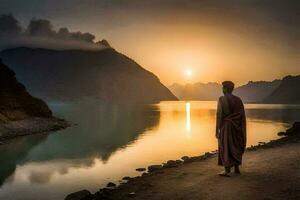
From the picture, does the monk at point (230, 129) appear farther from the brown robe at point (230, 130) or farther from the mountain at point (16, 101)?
the mountain at point (16, 101)

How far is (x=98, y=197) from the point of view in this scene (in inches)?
613

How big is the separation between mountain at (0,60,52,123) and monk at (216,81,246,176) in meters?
49.1

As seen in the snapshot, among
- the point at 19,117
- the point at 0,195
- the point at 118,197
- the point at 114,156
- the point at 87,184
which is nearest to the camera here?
the point at 118,197

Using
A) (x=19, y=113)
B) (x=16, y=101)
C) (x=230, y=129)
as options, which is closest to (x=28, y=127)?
(x=19, y=113)

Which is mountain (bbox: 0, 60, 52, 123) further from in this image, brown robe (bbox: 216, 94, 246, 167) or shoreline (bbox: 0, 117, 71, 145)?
brown robe (bbox: 216, 94, 246, 167)

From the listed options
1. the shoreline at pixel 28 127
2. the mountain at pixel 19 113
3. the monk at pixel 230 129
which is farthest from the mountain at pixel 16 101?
A: the monk at pixel 230 129

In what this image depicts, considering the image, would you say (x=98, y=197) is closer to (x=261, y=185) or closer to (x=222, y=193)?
(x=222, y=193)

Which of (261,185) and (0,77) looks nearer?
(261,185)

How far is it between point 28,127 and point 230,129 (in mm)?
48679

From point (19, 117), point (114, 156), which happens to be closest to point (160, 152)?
point (114, 156)

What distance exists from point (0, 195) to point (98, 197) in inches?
292

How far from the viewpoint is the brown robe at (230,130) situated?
15.1 metres

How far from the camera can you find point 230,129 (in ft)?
50.0

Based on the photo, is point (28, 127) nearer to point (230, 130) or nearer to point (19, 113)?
point (19, 113)
